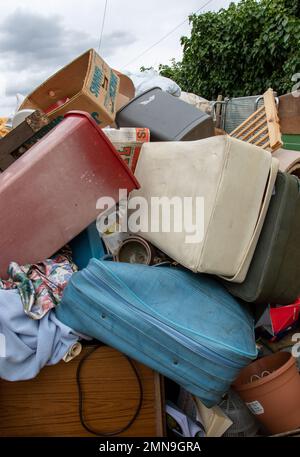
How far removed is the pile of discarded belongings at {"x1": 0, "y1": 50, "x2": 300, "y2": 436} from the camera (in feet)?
4.29

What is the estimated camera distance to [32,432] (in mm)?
1387

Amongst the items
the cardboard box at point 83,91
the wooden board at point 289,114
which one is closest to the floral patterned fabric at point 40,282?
the cardboard box at point 83,91

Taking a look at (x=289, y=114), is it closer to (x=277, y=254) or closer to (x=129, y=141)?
(x=129, y=141)

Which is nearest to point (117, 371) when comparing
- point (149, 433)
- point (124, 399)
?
point (124, 399)

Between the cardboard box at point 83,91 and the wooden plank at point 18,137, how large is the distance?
0.16m

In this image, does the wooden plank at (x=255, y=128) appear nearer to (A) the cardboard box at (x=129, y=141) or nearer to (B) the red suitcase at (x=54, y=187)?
(A) the cardboard box at (x=129, y=141)

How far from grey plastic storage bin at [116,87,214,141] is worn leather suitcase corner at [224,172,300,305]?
711mm

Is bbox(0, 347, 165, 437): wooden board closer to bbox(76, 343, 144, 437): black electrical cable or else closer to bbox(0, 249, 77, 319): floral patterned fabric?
bbox(76, 343, 144, 437): black electrical cable

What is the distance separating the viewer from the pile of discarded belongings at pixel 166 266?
1.31 metres

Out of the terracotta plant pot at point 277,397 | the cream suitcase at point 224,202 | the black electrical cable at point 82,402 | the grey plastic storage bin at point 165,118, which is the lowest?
the terracotta plant pot at point 277,397

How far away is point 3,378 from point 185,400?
70 centimetres

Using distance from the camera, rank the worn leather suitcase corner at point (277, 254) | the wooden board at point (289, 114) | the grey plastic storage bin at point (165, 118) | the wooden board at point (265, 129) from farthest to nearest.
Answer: the wooden board at point (289, 114) < the wooden board at point (265, 129) < the grey plastic storage bin at point (165, 118) < the worn leather suitcase corner at point (277, 254)

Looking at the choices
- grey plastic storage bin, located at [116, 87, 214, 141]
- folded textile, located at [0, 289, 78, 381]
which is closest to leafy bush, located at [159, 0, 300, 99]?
grey plastic storage bin, located at [116, 87, 214, 141]

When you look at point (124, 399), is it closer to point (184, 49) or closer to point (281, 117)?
point (281, 117)
